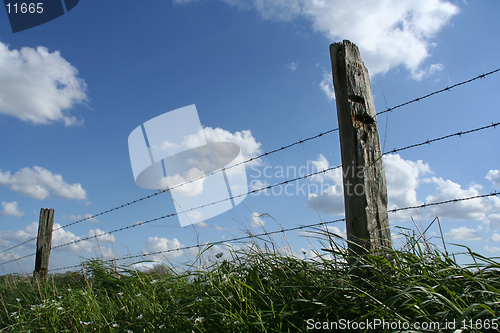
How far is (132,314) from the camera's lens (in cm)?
253

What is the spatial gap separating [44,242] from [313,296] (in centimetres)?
600

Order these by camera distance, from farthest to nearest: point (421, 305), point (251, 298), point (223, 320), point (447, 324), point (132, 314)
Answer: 1. point (132, 314)
2. point (251, 298)
3. point (223, 320)
4. point (421, 305)
5. point (447, 324)

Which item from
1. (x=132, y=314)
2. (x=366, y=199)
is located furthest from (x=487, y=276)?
(x=132, y=314)

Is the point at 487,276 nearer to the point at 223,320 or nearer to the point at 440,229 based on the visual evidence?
the point at 440,229

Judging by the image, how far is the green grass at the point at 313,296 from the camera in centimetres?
159

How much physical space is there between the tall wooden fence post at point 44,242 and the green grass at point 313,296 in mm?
3499

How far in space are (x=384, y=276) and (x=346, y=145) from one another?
3.47 feet

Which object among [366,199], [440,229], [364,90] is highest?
[364,90]
